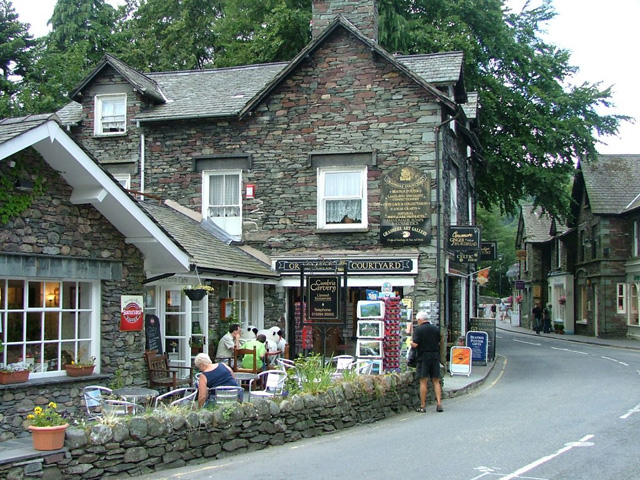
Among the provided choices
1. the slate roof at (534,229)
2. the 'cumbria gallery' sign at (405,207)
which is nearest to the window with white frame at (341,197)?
the 'cumbria gallery' sign at (405,207)

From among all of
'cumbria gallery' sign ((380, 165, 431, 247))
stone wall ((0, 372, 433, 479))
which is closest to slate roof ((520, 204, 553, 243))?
'cumbria gallery' sign ((380, 165, 431, 247))

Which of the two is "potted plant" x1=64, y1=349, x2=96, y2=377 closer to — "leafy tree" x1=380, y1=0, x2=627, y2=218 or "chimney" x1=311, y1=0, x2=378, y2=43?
"chimney" x1=311, y1=0, x2=378, y2=43

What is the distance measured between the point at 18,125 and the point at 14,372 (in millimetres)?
3479

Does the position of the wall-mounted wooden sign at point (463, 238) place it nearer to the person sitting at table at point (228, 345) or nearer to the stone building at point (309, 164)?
the stone building at point (309, 164)

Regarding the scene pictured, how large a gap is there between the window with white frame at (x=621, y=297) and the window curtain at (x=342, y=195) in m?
23.3

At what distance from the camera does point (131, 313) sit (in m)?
13.1

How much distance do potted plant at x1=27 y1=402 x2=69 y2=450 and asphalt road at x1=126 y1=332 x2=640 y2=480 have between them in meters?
1.31

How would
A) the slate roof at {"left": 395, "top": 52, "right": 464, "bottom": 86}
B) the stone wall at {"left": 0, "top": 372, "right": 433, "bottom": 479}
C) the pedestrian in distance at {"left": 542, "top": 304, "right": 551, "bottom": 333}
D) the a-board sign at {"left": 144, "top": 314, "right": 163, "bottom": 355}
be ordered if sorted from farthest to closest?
the pedestrian in distance at {"left": 542, "top": 304, "right": 551, "bottom": 333}
the slate roof at {"left": 395, "top": 52, "right": 464, "bottom": 86}
the a-board sign at {"left": 144, "top": 314, "right": 163, "bottom": 355}
the stone wall at {"left": 0, "top": 372, "right": 433, "bottom": 479}

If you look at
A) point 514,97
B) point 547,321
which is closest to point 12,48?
point 514,97

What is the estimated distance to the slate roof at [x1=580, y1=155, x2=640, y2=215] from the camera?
127ft

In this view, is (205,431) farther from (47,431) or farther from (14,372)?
(14,372)

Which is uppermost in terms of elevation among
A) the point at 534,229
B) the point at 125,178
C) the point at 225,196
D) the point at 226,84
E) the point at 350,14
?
the point at 350,14

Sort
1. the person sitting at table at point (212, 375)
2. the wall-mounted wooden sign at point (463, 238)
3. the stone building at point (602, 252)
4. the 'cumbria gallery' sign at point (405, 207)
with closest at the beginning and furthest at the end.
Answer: the person sitting at table at point (212, 375) → the 'cumbria gallery' sign at point (405, 207) → the wall-mounted wooden sign at point (463, 238) → the stone building at point (602, 252)

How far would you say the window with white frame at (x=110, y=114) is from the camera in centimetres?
2170
